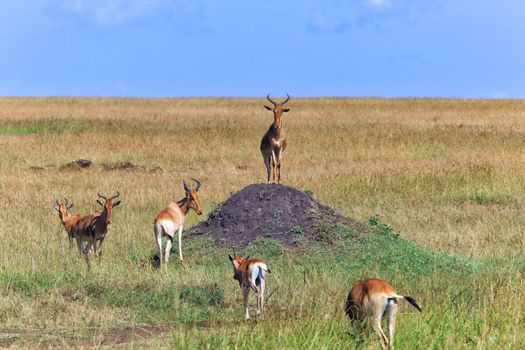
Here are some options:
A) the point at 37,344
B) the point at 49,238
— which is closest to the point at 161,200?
the point at 49,238

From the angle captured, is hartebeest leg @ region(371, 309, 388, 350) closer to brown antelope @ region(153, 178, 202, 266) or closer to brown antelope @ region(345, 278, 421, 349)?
brown antelope @ region(345, 278, 421, 349)

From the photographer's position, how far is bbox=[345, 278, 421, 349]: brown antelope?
6.58 meters

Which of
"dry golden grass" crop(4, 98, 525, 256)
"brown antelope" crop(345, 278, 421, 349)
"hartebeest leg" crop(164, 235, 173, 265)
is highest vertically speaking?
"dry golden grass" crop(4, 98, 525, 256)

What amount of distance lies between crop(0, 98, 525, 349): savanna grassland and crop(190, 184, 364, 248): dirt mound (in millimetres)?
296

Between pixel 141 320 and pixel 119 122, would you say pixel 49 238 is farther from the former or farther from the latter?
pixel 119 122

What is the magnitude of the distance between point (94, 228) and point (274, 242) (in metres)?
2.58

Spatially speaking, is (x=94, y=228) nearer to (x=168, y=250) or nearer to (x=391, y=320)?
(x=168, y=250)

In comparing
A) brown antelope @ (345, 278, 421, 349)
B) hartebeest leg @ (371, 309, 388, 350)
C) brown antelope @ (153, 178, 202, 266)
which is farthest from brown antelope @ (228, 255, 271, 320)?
brown antelope @ (153, 178, 202, 266)

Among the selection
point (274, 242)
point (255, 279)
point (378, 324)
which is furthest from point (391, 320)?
point (274, 242)

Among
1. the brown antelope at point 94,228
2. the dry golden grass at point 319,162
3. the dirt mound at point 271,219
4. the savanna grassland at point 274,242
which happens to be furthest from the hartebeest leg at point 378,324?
the dry golden grass at point 319,162

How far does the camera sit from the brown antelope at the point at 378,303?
21.6 ft

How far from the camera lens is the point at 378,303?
661 centimetres

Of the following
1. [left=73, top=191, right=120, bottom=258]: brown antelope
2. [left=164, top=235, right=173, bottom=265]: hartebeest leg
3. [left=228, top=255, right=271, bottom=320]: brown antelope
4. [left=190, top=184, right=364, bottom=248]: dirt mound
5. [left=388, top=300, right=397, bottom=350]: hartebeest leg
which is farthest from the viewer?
[left=190, top=184, right=364, bottom=248]: dirt mound

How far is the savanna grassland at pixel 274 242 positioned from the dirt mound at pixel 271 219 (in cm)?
30
